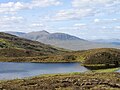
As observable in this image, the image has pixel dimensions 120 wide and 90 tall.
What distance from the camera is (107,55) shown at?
144m

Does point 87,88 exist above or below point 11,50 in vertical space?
below

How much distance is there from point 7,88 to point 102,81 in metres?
20.8

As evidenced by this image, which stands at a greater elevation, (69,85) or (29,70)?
(29,70)

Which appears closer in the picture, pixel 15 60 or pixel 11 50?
pixel 15 60

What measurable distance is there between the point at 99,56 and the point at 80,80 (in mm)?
79616

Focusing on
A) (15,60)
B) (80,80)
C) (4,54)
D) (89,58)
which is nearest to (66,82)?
(80,80)

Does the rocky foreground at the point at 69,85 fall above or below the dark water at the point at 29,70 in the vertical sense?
below

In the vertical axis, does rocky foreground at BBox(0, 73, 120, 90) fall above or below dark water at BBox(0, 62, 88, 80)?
below

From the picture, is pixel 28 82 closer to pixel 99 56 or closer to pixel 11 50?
pixel 99 56

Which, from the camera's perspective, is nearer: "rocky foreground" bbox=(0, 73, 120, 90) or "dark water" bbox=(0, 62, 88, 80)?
"rocky foreground" bbox=(0, 73, 120, 90)

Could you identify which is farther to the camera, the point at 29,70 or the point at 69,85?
the point at 29,70

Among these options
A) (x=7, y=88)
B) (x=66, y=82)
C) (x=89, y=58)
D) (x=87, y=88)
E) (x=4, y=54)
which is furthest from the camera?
(x=4, y=54)

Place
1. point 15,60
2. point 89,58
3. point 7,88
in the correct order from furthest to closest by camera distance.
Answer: point 15,60, point 89,58, point 7,88

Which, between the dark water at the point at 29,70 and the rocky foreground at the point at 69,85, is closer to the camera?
the rocky foreground at the point at 69,85
